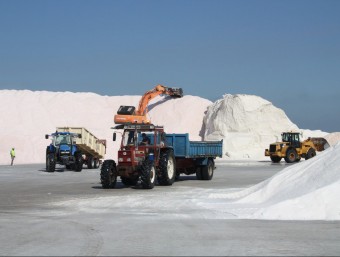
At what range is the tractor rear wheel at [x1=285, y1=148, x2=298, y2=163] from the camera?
4549 cm

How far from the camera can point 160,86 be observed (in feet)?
193

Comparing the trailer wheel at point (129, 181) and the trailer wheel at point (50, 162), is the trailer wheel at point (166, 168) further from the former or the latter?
the trailer wheel at point (50, 162)

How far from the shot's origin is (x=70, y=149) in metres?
34.3

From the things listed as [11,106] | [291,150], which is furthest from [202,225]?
[11,106]

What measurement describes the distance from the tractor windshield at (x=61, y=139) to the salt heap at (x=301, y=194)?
18.1m

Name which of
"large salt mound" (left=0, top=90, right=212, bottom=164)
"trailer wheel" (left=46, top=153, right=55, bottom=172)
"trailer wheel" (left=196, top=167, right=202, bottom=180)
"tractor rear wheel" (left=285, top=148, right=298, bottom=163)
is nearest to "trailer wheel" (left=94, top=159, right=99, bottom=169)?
"trailer wheel" (left=46, top=153, right=55, bottom=172)

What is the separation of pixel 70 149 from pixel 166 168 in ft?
42.2

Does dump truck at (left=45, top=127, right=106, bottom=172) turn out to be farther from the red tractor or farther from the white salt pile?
the white salt pile

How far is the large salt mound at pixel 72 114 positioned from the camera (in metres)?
59.6

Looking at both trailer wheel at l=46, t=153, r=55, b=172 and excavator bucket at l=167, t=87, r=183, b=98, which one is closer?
trailer wheel at l=46, t=153, r=55, b=172

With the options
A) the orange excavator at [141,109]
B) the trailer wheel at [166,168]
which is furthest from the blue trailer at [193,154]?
the orange excavator at [141,109]

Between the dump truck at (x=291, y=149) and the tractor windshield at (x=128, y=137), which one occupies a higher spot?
the dump truck at (x=291, y=149)

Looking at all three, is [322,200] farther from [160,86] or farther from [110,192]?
[160,86]

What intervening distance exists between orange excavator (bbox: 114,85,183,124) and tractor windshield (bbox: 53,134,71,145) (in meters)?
17.3
